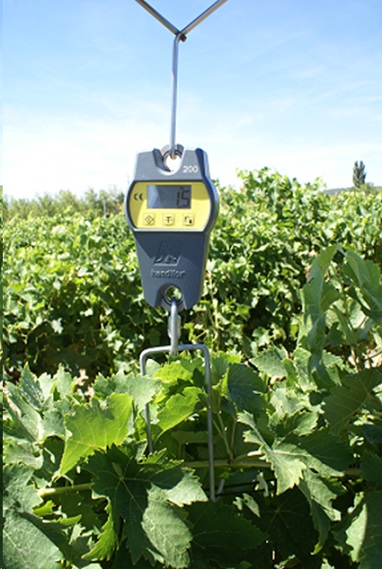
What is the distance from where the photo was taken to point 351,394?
119cm

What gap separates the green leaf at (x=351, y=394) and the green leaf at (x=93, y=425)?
0.45 meters

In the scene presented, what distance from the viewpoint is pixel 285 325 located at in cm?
446

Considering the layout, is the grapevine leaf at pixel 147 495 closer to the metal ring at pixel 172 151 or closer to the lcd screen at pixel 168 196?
the lcd screen at pixel 168 196

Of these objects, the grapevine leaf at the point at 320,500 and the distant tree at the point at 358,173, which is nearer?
the grapevine leaf at the point at 320,500

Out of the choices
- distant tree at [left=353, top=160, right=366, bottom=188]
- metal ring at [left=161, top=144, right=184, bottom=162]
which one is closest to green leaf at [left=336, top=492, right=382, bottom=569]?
metal ring at [left=161, top=144, right=184, bottom=162]

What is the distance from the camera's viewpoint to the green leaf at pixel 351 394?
118 cm

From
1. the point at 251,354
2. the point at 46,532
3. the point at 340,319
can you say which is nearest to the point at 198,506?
the point at 46,532

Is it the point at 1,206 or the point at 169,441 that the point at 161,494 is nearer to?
the point at 169,441

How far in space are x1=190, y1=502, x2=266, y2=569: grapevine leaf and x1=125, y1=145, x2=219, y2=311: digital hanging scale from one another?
443 millimetres

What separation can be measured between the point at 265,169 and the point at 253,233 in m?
1.39

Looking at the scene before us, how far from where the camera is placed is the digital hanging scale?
1231mm

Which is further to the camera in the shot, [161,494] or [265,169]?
[265,169]

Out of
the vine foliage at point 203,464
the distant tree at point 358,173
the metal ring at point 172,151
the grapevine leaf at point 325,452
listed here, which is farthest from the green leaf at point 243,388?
the distant tree at point 358,173

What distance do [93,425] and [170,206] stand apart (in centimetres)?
51
